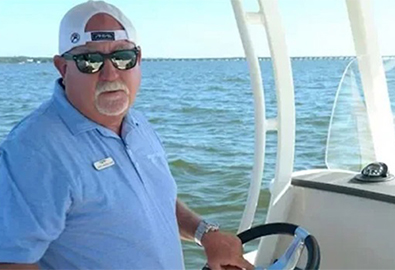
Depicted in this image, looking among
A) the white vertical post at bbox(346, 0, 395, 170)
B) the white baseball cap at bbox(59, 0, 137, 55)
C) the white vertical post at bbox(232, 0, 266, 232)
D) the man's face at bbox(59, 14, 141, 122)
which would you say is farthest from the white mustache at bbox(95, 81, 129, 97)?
the white vertical post at bbox(346, 0, 395, 170)

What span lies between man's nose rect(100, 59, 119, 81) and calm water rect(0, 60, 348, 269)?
25cm

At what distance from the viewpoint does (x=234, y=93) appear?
61.9 ft

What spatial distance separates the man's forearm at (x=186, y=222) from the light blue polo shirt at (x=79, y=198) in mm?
226

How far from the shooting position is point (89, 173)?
1.59 meters

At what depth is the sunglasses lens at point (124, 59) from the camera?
1.70 metres

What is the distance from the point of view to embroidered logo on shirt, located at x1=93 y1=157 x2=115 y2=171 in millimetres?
1621

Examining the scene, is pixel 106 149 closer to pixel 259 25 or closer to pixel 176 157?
pixel 259 25

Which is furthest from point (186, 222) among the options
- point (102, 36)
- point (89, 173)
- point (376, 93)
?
point (376, 93)

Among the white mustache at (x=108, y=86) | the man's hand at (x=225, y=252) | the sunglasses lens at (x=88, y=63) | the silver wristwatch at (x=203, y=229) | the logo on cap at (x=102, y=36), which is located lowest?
the man's hand at (x=225, y=252)

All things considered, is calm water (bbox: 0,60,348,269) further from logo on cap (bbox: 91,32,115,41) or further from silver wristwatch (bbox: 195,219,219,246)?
silver wristwatch (bbox: 195,219,219,246)

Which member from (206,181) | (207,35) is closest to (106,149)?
(207,35)

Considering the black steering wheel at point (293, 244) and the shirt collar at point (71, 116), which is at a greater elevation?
the shirt collar at point (71, 116)

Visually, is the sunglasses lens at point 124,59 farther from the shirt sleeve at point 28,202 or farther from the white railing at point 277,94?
the white railing at point 277,94

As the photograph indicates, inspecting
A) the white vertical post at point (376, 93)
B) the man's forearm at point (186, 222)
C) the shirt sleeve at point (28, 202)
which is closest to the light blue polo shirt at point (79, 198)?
the shirt sleeve at point (28, 202)
